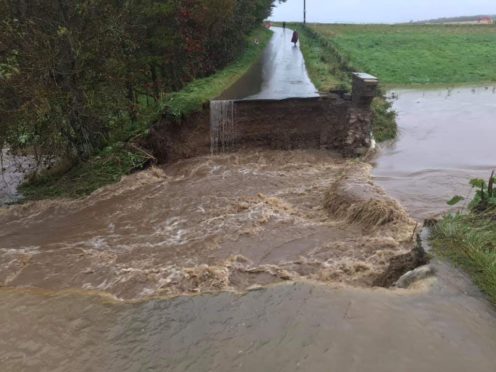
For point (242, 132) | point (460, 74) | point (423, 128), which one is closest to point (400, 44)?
point (460, 74)

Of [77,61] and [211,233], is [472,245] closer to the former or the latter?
[211,233]

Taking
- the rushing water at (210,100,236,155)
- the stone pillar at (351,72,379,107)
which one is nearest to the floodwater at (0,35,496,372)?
the rushing water at (210,100,236,155)

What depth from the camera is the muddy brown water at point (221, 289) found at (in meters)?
5.04

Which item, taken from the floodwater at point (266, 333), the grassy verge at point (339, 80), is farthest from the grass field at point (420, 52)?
the floodwater at point (266, 333)

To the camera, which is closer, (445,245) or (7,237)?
(445,245)

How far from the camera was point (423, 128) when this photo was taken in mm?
17078

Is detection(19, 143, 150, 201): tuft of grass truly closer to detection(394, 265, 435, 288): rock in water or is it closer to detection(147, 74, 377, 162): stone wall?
detection(147, 74, 377, 162): stone wall

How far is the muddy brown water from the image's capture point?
5039 millimetres

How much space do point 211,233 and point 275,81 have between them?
36.2 feet

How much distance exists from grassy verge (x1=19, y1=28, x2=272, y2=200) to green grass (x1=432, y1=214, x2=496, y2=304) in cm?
881

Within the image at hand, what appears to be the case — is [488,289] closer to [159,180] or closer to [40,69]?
[159,180]

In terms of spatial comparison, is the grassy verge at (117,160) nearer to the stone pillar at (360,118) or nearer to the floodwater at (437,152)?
the stone pillar at (360,118)

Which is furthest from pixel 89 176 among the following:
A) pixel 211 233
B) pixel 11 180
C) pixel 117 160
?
pixel 211 233

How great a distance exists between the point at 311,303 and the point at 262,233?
305cm
